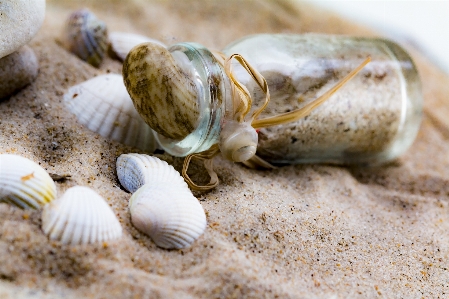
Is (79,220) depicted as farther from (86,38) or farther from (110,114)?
(86,38)

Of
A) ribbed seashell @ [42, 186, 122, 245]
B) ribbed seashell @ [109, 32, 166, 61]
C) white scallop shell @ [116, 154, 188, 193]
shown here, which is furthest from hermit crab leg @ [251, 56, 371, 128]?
ribbed seashell @ [109, 32, 166, 61]

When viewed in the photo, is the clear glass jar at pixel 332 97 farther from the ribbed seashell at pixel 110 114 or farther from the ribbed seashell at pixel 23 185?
the ribbed seashell at pixel 23 185

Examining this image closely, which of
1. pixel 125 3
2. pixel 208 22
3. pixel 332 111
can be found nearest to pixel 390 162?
pixel 332 111

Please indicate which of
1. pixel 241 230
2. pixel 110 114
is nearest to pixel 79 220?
pixel 241 230

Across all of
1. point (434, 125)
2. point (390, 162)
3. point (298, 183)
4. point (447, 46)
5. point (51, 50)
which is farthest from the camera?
point (447, 46)

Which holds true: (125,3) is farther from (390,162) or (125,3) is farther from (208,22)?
(390,162)

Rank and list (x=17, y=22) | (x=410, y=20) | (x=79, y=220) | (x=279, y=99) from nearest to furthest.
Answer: (x=79, y=220)
(x=17, y=22)
(x=279, y=99)
(x=410, y=20)

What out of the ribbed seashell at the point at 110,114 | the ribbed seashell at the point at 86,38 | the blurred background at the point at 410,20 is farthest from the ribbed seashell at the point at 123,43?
the blurred background at the point at 410,20
